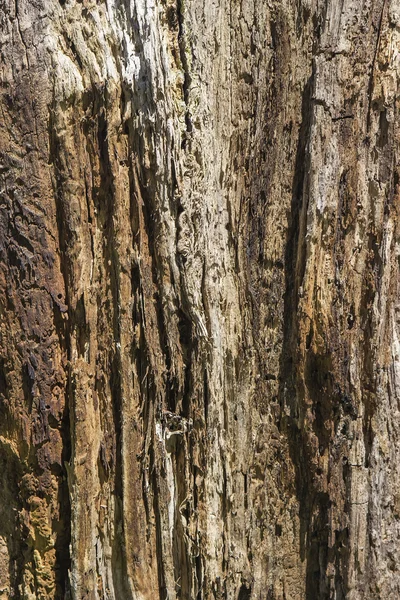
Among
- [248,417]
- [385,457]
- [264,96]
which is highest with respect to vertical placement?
[264,96]

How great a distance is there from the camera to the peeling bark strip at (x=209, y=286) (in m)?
1.68

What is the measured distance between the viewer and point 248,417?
1.77m

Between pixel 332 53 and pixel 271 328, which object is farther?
pixel 271 328

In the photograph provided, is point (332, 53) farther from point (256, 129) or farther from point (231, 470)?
point (231, 470)

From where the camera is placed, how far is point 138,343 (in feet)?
5.74

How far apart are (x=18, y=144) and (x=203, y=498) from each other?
1.19m

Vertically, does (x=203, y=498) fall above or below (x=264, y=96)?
below

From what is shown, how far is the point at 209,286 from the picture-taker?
173cm

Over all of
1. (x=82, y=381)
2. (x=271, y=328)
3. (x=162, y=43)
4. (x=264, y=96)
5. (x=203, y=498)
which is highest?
(x=162, y=43)

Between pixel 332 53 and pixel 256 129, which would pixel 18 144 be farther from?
pixel 332 53

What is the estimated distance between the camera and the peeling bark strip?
168 cm

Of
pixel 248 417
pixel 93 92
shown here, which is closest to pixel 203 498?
pixel 248 417

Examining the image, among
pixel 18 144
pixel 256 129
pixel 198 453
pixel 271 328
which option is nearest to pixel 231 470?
pixel 198 453

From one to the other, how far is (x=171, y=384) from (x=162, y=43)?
3.22ft
